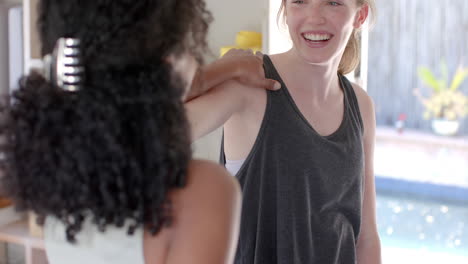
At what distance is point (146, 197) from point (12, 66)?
2.04 meters

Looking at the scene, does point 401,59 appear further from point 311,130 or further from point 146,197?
point 146,197

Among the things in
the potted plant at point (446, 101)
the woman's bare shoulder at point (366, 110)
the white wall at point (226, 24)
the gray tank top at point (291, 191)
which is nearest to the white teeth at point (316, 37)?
the gray tank top at point (291, 191)

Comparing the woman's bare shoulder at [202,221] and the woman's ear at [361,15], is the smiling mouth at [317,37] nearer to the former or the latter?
the woman's ear at [361,15]

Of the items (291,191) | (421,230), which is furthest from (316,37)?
(421,230)

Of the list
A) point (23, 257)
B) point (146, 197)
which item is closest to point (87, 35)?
point (146, 197)

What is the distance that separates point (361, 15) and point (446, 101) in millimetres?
5055

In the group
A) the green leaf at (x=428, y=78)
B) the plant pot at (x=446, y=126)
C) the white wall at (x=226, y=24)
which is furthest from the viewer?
the green leaf at (x=428, y=78)

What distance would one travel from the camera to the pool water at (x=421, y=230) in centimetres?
406

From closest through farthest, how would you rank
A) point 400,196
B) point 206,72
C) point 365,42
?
point 206,72, point 365,42, point 400,196

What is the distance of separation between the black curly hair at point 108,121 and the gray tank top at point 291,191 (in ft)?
1.72

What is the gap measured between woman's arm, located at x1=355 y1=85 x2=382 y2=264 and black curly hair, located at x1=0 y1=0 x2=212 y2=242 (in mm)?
787

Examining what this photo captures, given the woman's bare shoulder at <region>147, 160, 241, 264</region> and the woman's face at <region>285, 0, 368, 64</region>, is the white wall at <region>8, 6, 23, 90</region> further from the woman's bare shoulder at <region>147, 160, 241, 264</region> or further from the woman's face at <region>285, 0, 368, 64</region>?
the woman's bare shoulder at <region>147, 160, 241, 264</region>

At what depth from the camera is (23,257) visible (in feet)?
9.28

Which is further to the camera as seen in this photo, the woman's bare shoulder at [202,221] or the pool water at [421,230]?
the pool water at [421,230]
